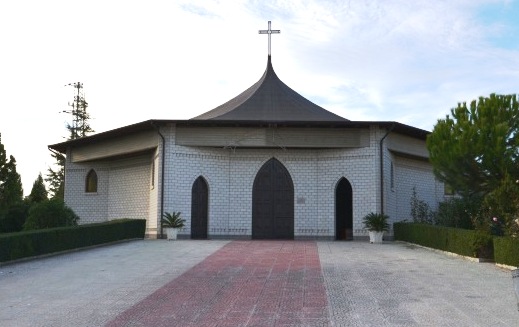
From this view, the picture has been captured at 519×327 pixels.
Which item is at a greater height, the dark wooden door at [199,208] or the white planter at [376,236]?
the dark wooden door at [199,208]

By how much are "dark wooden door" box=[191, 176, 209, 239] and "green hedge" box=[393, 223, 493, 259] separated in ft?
26.0

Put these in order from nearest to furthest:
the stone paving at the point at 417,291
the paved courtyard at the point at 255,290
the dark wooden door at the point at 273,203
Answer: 1. the stone paving at the point at 417,291
2. the paved courtyard at the point at 255,290
3. the dark wooden door at the point at 273,203

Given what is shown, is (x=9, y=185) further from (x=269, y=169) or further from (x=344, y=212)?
(x=344, y=212)

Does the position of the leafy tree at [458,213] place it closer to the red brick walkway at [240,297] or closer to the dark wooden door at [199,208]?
the dark wooden door at [199,208]

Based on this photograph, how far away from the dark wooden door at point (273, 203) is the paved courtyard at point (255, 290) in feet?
24.7

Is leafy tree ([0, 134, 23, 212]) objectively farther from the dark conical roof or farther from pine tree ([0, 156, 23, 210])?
the dark conical roof

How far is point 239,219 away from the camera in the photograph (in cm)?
2506

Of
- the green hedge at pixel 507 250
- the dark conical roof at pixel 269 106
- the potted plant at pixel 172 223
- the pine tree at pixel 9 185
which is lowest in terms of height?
the green hedge at pixel 507 250

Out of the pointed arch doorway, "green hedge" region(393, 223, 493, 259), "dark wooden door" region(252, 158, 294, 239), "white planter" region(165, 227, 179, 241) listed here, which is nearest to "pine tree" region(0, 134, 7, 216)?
"white planter" region(165, 227, 179, 241)

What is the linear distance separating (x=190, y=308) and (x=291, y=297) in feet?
6.05

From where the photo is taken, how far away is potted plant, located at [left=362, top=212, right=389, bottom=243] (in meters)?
23.1

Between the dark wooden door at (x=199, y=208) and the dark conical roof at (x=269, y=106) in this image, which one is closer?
the dark wooden door at (x=199, y=208)

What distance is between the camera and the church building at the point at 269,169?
954 inches

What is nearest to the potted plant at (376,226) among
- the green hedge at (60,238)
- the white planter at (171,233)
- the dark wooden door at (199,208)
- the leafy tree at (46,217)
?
the dark wooden door at (199,208)
